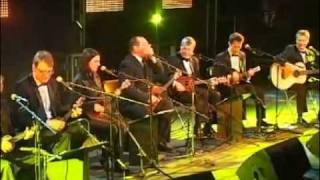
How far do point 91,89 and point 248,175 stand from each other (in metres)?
1.71

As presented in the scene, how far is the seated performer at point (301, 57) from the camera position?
725 cm

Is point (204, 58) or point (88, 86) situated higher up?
point (204, 58)

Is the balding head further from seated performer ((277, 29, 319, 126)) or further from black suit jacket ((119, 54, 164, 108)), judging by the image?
seated performer ((277, 29, 319, 126))

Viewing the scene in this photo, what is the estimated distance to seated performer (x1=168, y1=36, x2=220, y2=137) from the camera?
6.11m

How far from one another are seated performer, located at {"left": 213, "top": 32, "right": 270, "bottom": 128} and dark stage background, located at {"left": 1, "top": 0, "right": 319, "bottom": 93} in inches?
3.2

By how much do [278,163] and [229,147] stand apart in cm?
53

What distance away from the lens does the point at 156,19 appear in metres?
5.94

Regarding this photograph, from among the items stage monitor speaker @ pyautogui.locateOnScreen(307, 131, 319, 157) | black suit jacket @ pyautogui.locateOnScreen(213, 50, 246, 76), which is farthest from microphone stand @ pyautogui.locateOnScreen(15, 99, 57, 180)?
stage monitor speaker @ pyautogui.locateOnScreen(307, 131, 319, 157)

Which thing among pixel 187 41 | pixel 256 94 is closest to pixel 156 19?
pixel 187 41

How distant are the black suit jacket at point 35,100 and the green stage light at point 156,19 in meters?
1.33

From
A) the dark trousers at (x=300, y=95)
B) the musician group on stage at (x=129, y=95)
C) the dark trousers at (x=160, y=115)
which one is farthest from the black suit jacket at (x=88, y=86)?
the dark trousers at (x=300, y=95)

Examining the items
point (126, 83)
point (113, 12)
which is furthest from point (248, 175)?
point (113, 12)

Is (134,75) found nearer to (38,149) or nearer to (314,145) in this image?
(38,149)

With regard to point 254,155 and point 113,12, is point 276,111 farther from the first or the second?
point 113,12
